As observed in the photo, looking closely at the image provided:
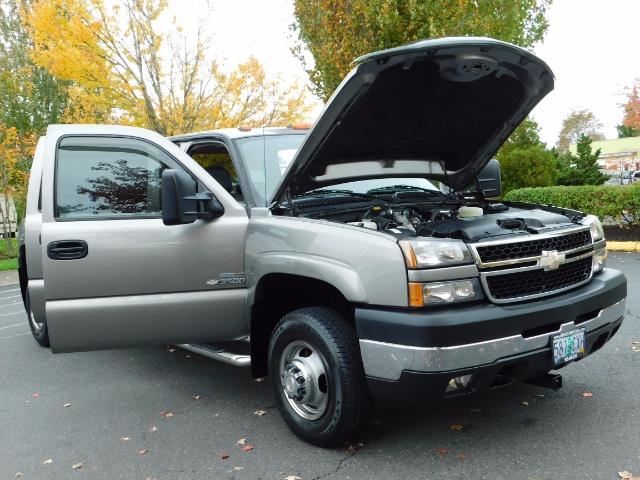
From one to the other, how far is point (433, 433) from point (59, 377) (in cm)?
346

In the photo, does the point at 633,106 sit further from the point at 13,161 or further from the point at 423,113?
the point at 423,113

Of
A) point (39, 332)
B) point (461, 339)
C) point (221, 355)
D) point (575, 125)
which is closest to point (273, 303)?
point (221, 355)

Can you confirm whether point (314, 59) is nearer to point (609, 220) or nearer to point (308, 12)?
point (308, 12)

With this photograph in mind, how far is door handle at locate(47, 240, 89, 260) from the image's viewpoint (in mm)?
3850

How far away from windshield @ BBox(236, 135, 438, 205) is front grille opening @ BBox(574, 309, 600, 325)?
184 cm

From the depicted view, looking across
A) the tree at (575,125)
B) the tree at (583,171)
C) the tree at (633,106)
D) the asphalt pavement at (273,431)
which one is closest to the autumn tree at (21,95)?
the asphalt pavement at (273,431)

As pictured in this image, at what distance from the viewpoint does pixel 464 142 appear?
462 centimetres

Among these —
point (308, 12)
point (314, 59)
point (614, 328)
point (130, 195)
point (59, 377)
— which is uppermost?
point (308, 12)

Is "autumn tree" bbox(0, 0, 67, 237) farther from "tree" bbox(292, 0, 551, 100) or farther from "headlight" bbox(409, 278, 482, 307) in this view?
"headlight" bbox(409, 278, 482, 307)

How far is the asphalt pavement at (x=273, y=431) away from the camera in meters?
3.29

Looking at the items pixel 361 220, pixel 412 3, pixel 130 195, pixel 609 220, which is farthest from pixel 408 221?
pixel 609 220

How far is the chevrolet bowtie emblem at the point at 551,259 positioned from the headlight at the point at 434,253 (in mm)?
497

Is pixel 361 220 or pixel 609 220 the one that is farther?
pixel 609 220

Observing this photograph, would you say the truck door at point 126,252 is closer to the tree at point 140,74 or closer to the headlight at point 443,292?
the headlight at point 443,292
